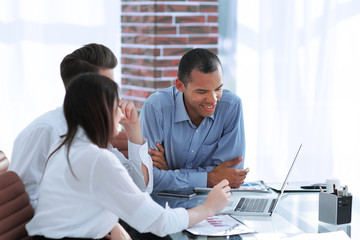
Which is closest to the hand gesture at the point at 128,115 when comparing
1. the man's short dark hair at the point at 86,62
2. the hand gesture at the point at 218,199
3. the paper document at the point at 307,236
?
the man's short dark hair at the point at 86,62

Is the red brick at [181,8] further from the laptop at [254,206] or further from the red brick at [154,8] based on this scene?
the laptop at [254,206]

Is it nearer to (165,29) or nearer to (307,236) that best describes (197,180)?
(307,236)

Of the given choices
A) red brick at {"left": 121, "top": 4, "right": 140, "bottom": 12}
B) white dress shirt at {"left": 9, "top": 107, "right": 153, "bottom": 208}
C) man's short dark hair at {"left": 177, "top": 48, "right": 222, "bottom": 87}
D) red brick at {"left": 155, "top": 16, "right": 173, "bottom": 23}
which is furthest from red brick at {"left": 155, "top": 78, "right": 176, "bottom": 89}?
white dress shirt at {"left": 9, "top": 107, "right": 153, "bottom": 208}

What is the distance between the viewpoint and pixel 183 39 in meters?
3.56

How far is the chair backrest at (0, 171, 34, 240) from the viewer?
161 cm

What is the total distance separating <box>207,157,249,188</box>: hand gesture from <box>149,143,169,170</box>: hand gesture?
0.22m

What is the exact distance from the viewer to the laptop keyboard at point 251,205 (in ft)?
6.36

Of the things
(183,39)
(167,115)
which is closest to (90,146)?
(167,115)

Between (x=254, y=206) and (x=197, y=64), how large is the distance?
71cm

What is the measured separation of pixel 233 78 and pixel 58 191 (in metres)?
2.58

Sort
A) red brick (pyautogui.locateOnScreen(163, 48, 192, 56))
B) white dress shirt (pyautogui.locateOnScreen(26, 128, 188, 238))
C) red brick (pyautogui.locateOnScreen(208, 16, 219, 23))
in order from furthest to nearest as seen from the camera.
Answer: red brick (pyautogui.locateOnScreen(208, 16, 219, 23))
red brick (pyautogui.locateOnScreen(163, 48, 192, 56))
white dress shirt (pyautogui.locateOnScreen(26, 128, 188, 238))

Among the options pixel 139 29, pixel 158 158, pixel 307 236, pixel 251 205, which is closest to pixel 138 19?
pixel 139 29

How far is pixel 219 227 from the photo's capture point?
173cm

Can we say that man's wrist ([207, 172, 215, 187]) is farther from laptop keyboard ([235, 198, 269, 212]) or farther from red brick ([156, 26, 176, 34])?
red brick ([156, 26, 176, 34])
